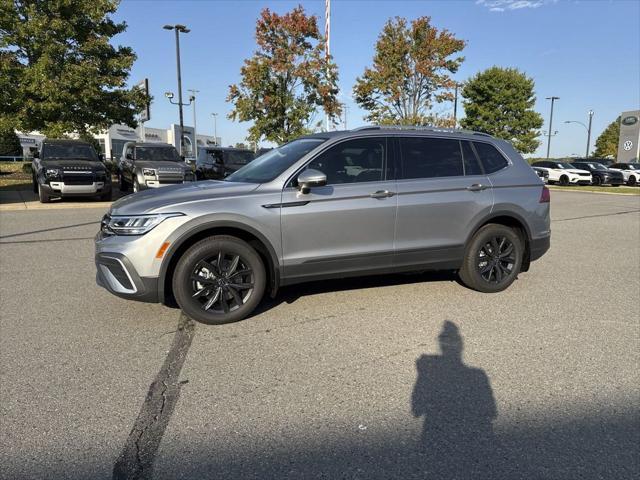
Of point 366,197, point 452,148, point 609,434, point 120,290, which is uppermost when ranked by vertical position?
point 452,148

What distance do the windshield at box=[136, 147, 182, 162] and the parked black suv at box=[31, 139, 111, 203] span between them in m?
1.62

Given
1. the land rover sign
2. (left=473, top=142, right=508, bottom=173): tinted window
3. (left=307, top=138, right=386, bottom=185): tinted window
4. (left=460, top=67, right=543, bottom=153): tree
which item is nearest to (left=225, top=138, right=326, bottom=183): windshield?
(left=307, top=138, right=386, bottom=185): tinted window

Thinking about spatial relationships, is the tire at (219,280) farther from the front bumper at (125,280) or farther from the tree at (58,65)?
the tree at (58,65)

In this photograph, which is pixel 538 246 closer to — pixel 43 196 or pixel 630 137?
pixel 43 196

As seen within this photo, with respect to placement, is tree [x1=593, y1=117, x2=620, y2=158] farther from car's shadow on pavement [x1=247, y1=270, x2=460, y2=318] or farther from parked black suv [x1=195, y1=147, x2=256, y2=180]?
→ car's shadow on pavement [x1=247, y1=270, x2=460, y2=318]

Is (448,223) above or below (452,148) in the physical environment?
below

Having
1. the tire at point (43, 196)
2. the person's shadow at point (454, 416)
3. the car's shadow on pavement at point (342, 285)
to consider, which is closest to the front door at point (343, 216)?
the car's shadow on pavement at point (342, 285)

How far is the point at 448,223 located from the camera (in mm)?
5090

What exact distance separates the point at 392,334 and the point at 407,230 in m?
1.19

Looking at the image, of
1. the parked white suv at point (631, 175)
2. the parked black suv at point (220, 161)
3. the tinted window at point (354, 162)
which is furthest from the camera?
the parked white suv at point (631, 175)

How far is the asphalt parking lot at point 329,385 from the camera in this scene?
2.50 metres

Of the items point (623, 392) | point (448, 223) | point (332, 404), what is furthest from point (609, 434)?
point (448, 223)

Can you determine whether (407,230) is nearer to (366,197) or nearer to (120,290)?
(366,197)

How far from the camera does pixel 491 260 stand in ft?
17.9
